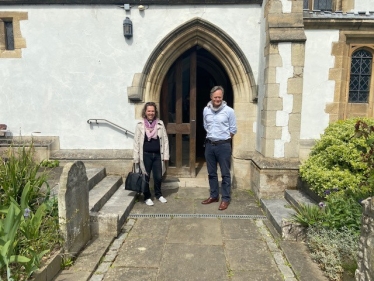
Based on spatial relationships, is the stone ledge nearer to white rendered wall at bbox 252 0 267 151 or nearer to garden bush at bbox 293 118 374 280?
garden bush at bbox 293 118 374 280

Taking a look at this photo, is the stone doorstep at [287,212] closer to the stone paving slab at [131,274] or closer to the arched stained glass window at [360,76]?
the stone paving slab at [131,274]

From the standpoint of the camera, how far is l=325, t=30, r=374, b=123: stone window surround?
4926 millimetres

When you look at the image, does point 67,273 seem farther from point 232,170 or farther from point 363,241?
point 232,170

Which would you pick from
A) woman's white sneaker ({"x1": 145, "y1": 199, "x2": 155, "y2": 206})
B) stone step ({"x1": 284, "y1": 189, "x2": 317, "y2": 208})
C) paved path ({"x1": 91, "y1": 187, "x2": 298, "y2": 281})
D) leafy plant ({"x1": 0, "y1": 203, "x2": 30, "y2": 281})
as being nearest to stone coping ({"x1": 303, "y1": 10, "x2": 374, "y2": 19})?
stone step ({"x1": 284, "y1": 189, "x2": 317, "y2": 208})

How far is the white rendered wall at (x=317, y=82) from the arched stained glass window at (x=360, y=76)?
0.51 m

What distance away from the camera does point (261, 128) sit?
4828 millimetres

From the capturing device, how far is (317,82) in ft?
16.5

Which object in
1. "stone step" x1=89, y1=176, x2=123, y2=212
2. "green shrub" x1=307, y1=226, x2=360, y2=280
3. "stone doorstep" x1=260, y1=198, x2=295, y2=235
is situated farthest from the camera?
"stone step" x1=89, y1=176, x2=123, y2=212

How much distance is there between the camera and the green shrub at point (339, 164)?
348 cm

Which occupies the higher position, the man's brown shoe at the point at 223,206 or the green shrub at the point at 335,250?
the green shrub at the point at 335,250

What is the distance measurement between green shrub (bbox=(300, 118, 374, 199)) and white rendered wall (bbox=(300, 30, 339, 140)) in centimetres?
105

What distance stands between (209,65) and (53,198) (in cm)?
539

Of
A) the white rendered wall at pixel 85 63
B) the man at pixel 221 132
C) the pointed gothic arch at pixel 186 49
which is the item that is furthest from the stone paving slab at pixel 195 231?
the pointed gothic arch at pixel 186 49

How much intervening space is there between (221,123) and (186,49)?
6.02 feet
